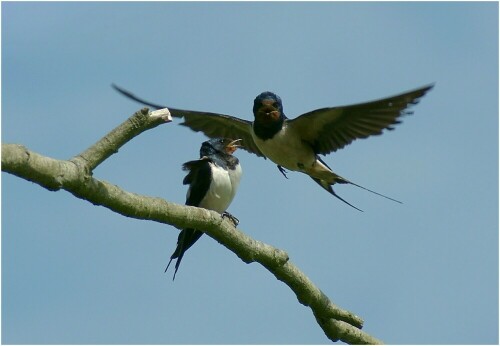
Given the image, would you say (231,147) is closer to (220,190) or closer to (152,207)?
(220,190)

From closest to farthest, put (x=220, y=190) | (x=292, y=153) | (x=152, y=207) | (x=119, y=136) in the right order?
1. (x=119, y=136)
2. (x=152, y=207)
3. (x=292, y=153)
4. (x=220, y=190)

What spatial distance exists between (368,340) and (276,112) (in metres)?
2.56

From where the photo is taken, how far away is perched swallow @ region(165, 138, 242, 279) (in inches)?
312

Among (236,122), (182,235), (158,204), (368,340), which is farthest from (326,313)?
(236,122)

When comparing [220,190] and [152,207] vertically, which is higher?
[220,190]

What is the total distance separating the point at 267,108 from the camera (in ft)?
24.7

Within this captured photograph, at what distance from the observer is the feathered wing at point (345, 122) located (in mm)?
7160

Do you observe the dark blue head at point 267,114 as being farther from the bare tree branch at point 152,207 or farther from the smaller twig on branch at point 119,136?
the smaller twig on branch at point 119,136

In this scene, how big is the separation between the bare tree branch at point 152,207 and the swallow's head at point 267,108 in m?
2.43

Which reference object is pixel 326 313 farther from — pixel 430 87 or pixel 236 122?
pixel 236 122

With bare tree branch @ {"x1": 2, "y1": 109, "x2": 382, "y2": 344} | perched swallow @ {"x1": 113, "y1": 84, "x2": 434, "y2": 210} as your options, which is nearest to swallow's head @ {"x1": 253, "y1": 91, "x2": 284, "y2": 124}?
perched swallow @ {"x1": 113, "y1": 84, "x2": 434, "y2": 210}

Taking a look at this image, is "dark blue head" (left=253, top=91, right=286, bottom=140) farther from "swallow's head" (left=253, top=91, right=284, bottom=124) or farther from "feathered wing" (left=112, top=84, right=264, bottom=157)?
"feathered wing" (left=112, top=84, right=264, bottom=157)

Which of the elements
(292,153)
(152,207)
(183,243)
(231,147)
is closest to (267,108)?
(292,153)

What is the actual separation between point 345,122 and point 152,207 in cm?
356
